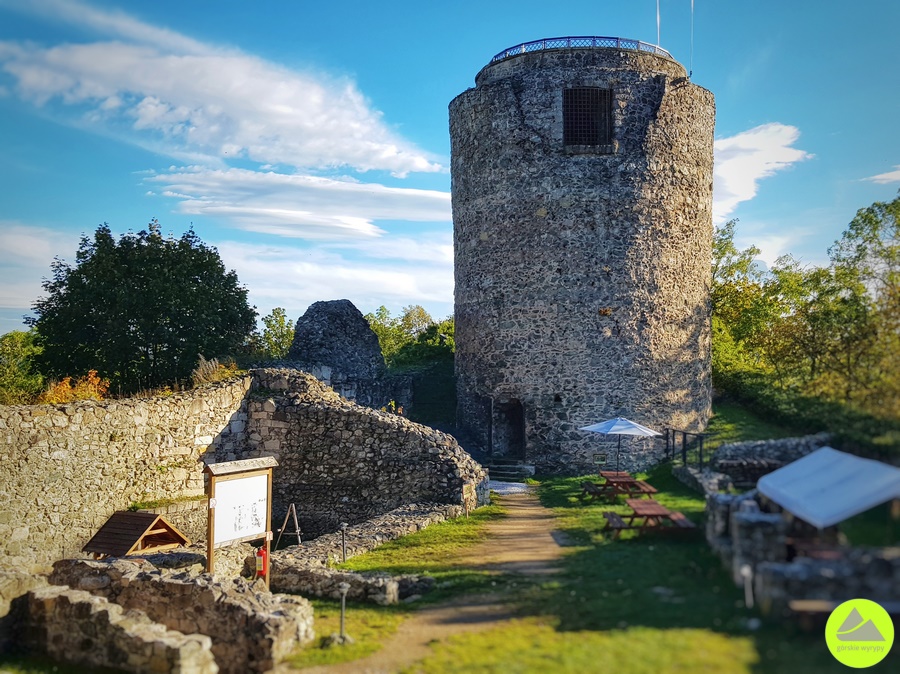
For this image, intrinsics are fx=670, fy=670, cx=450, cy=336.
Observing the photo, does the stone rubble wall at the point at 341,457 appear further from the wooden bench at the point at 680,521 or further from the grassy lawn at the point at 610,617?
the wooden bench at the point at 680,521

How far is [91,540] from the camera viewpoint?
12.3m

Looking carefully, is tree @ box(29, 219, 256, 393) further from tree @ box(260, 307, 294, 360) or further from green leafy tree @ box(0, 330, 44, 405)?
tree @ box(260, 307, 294, 360)

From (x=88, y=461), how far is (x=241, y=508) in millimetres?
3753

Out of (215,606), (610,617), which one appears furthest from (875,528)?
(215,606)

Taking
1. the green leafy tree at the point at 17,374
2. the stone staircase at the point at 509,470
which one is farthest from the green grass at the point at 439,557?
the green leafy tree at the point at 17,374

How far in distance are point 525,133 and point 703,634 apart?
45.8ft

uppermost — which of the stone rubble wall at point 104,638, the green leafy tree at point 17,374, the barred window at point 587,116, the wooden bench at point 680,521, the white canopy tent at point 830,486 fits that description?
the barred window at point 587,116

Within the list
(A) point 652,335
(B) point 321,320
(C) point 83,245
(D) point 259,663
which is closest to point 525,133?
(A) point 652,335

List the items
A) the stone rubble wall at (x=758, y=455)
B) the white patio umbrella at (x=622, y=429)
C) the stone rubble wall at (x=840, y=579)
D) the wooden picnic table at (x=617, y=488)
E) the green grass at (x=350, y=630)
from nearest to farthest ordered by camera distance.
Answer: the stone rubble wall at (x=840, y=579) → the green grass at (x=350, y=630) → the stone rubble wall at (x=758, y=455) → the wooden picnic table at (x=617, y=488) → the white patio umbrella at (x=622, y=429)

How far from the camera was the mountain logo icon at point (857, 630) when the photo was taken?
568cm

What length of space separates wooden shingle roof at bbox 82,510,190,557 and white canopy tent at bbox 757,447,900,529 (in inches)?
394

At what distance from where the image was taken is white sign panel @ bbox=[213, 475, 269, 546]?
35.3ft

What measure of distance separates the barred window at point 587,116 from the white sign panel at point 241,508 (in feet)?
38.0

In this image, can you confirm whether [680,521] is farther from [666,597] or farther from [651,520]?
[666,597]
